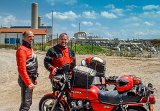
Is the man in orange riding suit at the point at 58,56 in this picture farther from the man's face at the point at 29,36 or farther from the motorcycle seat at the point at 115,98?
the motorcycle seat at the point at 115,98

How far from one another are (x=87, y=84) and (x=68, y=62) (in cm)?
103

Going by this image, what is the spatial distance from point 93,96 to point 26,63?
4.45ft

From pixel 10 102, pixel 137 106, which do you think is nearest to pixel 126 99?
pixel 137 106

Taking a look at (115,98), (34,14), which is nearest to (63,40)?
(115,98)

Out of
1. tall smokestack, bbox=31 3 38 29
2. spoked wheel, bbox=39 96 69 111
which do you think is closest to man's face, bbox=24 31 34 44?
spoked wheel, bbox=39 96 69 111

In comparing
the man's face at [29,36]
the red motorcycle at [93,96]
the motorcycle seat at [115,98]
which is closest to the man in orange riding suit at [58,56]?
the red motorcycle at [93,96]

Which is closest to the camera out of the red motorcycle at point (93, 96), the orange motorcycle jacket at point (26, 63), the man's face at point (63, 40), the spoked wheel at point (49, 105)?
the red motorcycle at point (93, 96)

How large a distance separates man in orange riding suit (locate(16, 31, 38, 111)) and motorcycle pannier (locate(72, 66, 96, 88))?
30.0 inches

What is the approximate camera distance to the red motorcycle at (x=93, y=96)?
6.47 meters

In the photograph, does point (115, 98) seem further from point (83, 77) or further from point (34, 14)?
point (34, 14)

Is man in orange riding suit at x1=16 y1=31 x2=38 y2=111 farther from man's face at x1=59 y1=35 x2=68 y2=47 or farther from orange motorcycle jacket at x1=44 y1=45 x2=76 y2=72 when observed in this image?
man's face at x1=59 y1=35 x2=68 y2=47

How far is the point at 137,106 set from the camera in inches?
255

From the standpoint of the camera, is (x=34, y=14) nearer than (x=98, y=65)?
No

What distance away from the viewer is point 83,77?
22.6ft
